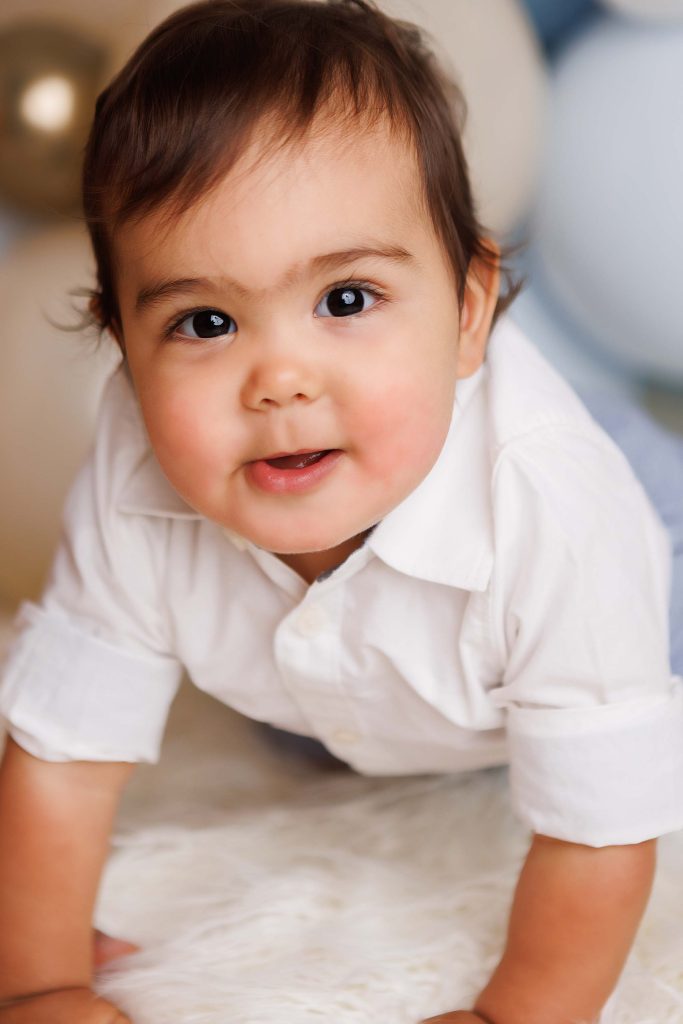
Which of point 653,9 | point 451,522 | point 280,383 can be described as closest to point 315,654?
point 451,522

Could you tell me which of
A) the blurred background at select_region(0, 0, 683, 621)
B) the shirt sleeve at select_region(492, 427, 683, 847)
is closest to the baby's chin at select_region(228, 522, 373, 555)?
the shirt sleeve at select_region(492, 427, 683, 847)

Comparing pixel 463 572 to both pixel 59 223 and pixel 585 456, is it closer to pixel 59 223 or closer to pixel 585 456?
pixel 585 456

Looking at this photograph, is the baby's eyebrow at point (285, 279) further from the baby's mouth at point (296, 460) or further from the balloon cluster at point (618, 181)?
the balloon cluster at point (618, 181)

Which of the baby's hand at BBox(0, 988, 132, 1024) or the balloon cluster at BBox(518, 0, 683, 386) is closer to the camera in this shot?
the baby's hand at BBox(0, 988, 132, 1024)

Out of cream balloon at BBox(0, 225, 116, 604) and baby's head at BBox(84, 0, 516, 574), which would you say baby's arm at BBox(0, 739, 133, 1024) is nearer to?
baby's head at BBox(84, 0, 516, 574)

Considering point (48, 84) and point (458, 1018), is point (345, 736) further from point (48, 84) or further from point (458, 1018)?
point (48, 84)

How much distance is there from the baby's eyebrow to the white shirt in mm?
144

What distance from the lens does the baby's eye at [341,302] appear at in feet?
2.39

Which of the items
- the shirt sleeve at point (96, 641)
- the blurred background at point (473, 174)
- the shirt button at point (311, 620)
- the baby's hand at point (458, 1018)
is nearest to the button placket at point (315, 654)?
the shirt button at point (311, 620)

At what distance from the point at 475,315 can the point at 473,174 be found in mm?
525

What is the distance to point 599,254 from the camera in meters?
1.39

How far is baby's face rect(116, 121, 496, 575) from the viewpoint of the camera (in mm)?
702

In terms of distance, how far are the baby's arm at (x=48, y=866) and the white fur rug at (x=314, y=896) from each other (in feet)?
0.13

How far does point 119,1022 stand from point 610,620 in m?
0.41
